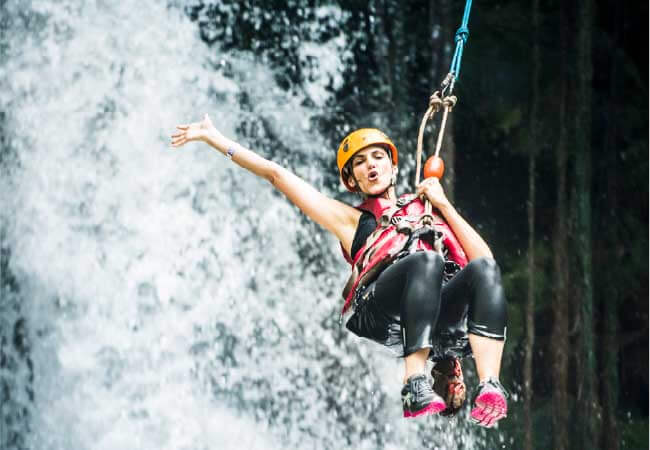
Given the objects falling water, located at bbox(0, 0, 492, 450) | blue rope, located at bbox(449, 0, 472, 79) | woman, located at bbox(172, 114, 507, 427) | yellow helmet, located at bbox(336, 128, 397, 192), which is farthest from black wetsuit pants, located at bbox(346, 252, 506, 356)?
falling water, located at bbox(0, 0, 492, 450)

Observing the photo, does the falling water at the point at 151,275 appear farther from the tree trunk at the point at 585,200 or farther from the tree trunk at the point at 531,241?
the tree trunk at the point at 585,200

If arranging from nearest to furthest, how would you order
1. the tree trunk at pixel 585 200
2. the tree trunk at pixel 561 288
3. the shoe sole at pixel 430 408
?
1. the shoe sole at pixel 430 408
2. the tree trunk at pixel 561 288
3. the tree trunk at pixel 585 200

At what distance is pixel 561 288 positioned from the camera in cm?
930

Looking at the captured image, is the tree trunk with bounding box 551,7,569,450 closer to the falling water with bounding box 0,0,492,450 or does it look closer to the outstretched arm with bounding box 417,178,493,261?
the falling water with bounding box 0,0,492,450

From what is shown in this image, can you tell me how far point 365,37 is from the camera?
1020 centimetres

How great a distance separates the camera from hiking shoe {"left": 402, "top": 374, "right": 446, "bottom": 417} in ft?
10.7

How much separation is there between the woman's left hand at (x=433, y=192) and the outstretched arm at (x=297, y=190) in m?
0.33

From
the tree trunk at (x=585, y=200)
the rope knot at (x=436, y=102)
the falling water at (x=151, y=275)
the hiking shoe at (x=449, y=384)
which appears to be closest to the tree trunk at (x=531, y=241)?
the tree trunk at (x=585, y=200)

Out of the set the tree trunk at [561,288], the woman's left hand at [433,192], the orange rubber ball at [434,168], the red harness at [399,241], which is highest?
the tree trunk at [561,288]

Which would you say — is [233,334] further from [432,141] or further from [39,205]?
[432,141]

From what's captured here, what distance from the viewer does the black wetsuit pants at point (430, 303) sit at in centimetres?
339

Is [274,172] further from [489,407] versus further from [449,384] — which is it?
[489,407]

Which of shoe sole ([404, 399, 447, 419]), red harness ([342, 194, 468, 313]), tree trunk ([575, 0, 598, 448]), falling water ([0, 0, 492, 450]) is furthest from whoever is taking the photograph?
tree trunk ([575, 0, 598, 448])

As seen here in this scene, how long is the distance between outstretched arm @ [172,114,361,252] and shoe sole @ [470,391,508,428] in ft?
2.45
